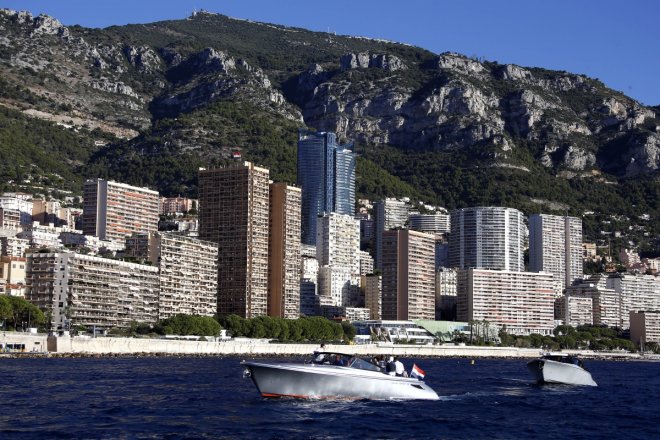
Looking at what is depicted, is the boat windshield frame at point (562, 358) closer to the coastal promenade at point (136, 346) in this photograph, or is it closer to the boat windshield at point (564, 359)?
the boat windshield at point (564, 359)

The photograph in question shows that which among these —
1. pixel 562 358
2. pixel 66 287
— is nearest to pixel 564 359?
pixel 562 358

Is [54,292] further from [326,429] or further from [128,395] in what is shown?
[326,429]

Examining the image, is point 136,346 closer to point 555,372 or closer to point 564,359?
point 564,359

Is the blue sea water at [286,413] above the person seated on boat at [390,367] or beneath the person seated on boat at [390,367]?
beneath

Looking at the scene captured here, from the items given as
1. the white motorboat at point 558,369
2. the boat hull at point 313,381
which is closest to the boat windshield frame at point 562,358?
the white motorboat at point 558,369

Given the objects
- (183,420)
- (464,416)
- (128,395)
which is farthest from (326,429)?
(128,395)

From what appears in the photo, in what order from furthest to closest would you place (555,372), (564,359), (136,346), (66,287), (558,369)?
(66,287)
(136,346)
(564,359)
(558,369)
(555,372)

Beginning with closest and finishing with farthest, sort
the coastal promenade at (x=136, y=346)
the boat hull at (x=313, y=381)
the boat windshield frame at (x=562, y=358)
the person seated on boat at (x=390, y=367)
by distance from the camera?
1. the boat hull at (x=313, y=381)
2. the person seated on boat at (x=390, y=367)
3. the boat windshield frame at (x=562, y=358)
4. the coastal promenade at (x=136, y=346)
